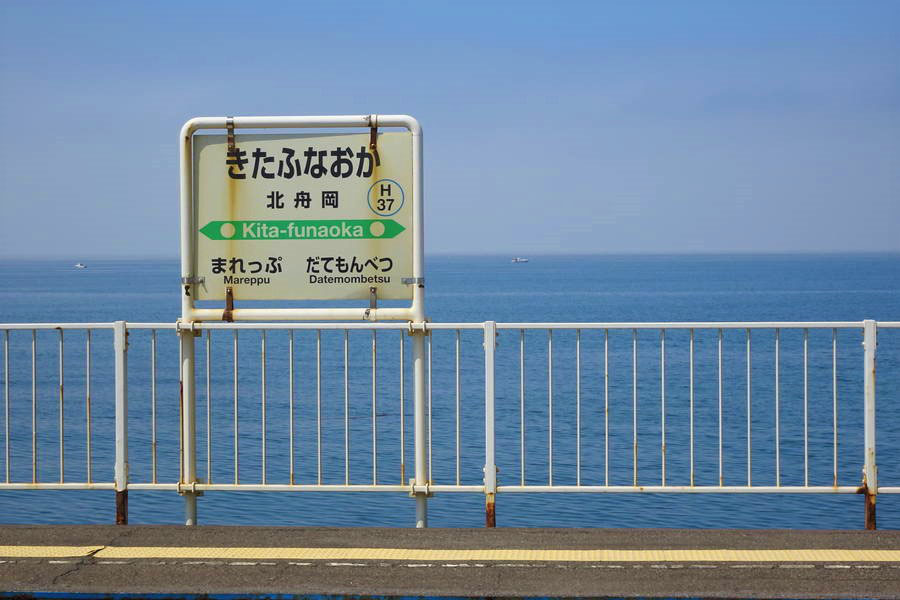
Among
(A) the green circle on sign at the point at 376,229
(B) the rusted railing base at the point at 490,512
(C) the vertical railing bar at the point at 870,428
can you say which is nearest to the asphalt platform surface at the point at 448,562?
(B) the rusted railing base at the point at 490,512

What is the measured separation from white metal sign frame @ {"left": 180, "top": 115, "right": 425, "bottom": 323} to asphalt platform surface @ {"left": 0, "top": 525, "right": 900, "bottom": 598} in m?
1.46

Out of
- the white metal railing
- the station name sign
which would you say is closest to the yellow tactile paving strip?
the white metal railing

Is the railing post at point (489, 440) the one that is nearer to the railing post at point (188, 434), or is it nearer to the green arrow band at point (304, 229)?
the green arrow band at point (304, 229)

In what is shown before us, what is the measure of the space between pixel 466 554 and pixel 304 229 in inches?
102

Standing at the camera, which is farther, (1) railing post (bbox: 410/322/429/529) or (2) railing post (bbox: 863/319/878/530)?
(1) railing post (bbox: 410/322/429/529)

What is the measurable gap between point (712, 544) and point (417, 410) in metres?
2.01

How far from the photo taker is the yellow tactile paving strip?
556 cm

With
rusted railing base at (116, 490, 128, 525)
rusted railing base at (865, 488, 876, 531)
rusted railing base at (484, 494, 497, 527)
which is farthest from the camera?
rusted railing base at (116, 490, 128, 525)

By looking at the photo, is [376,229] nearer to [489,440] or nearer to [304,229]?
[304,229]

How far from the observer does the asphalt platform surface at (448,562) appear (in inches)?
201

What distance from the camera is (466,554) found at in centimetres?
572

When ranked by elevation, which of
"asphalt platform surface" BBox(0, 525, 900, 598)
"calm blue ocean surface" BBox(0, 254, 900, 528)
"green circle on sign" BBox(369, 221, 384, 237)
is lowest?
"calm blue ocean surface" BBox(0, 254, 900, 528)

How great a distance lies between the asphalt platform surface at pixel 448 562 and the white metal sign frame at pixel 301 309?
4.81 feet

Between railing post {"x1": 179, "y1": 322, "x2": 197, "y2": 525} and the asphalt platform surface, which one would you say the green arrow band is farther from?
the asphalt platform surface
